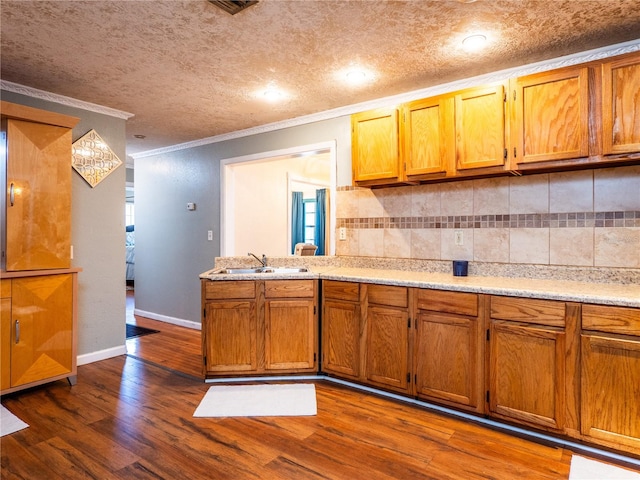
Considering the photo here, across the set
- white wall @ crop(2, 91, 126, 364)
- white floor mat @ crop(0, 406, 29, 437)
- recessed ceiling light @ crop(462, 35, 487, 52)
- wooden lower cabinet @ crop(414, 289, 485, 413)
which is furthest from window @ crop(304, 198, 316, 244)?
white floor mat @ crop(0, 406, 29, 437)

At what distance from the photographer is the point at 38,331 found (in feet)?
8.91

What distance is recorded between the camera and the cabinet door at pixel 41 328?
2.62m

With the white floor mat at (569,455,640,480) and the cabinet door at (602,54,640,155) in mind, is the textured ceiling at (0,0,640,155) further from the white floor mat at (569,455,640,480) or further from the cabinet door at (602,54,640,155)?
the white floor mat at (569,455,640,480)

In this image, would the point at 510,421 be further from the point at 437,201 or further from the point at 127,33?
the point at 127,33

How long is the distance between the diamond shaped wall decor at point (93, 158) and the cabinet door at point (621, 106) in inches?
150

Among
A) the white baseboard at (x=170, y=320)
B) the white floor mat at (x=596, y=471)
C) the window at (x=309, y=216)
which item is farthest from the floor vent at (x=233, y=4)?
the window at (x=309, y=216)

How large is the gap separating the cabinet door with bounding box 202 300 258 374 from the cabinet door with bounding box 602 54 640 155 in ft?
8.34

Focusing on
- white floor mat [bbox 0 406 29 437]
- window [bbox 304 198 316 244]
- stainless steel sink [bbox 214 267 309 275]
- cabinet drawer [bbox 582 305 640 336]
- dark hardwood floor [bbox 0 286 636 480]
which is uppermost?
window [bbox 304 198 316 244]

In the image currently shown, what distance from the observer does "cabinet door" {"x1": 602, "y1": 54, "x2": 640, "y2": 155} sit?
6.82ft

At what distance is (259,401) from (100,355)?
183cm

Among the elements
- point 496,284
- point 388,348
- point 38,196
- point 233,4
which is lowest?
point 388,348

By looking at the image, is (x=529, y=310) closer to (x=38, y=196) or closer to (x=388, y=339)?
(x=388, y=339)

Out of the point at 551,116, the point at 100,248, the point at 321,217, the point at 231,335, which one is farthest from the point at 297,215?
the point at 551,116

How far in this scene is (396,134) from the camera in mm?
2893
